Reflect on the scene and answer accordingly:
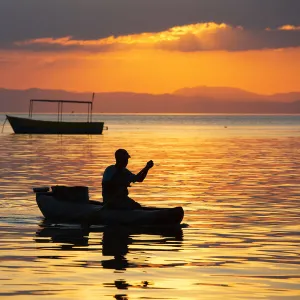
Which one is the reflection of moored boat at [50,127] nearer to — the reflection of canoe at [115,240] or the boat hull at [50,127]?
the boat hull at [50,127]

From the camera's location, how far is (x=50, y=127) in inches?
5027

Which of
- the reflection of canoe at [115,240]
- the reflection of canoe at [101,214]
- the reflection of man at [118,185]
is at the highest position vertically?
the reflection of man at [118,185]

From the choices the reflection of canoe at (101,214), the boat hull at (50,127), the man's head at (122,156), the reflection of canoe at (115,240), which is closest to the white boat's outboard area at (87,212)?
the reflection of canoe at (101,214)

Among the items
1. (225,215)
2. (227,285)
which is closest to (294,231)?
(225,215)

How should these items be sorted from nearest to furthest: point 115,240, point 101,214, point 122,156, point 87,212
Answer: point 115,240
point 122,156
point 101,214
point 87,212

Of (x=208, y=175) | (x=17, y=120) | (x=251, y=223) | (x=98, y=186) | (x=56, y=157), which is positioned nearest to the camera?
(x=251, y=223)

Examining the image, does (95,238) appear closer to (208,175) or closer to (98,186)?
(98,186)

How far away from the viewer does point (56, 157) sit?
6506cm

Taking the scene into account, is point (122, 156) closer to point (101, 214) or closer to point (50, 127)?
point (101, 214)

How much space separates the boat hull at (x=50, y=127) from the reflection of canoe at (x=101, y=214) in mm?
98714

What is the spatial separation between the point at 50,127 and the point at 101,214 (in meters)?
103

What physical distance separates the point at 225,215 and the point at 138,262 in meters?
9.54

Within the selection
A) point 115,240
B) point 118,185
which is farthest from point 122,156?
point 115,240

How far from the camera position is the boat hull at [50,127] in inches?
4922
